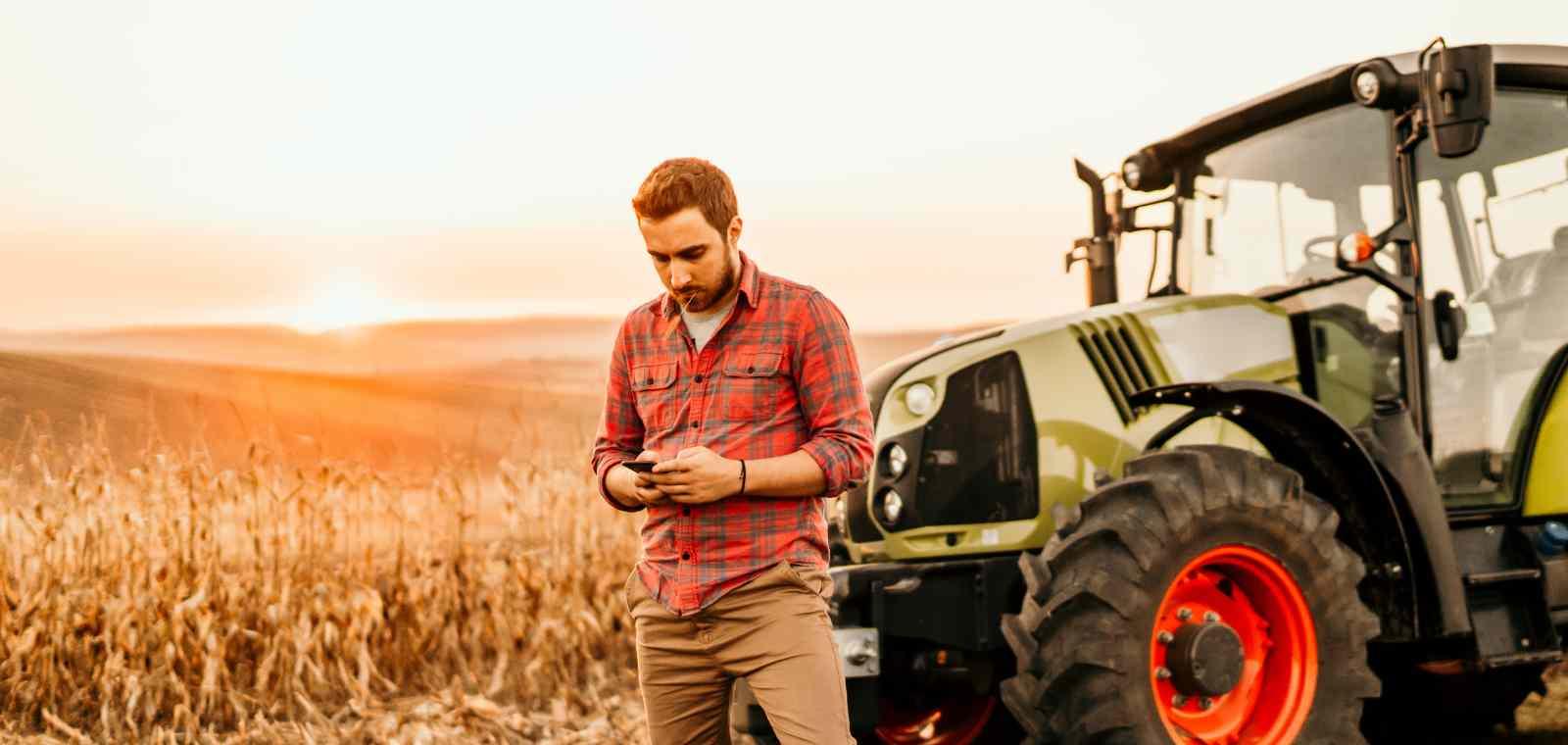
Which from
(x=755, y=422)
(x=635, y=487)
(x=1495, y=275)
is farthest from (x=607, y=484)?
(x=1495, y=275)

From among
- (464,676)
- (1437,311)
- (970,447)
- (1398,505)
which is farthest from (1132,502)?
(464,676)

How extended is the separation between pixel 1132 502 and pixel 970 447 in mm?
773

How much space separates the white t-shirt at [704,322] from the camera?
2.61 m

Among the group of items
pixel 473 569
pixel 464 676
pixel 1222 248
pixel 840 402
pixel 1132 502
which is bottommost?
pixel 464 676

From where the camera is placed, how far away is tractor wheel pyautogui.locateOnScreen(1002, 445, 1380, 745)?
411 centimetres

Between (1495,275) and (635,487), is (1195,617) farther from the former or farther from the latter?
(635,487)

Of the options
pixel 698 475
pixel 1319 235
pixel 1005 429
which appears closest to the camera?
pixel 698 475

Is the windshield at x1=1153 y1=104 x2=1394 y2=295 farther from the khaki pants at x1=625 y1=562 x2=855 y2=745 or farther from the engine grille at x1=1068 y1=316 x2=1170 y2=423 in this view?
the khaki pants at x1=625 y1=562 x2=855 y2=745

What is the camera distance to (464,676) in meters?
6.71

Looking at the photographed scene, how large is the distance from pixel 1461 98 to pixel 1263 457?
51.4 inches

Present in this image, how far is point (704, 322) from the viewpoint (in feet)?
8.66

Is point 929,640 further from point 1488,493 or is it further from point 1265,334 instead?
point 1488,493

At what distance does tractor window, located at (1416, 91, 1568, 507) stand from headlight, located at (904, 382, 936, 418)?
2.00m

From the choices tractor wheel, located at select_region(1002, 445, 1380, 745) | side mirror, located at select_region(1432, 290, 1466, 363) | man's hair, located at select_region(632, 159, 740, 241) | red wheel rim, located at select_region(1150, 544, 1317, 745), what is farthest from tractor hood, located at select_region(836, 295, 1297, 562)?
man's hair, located at select_region(632, 159, 740, 241)
